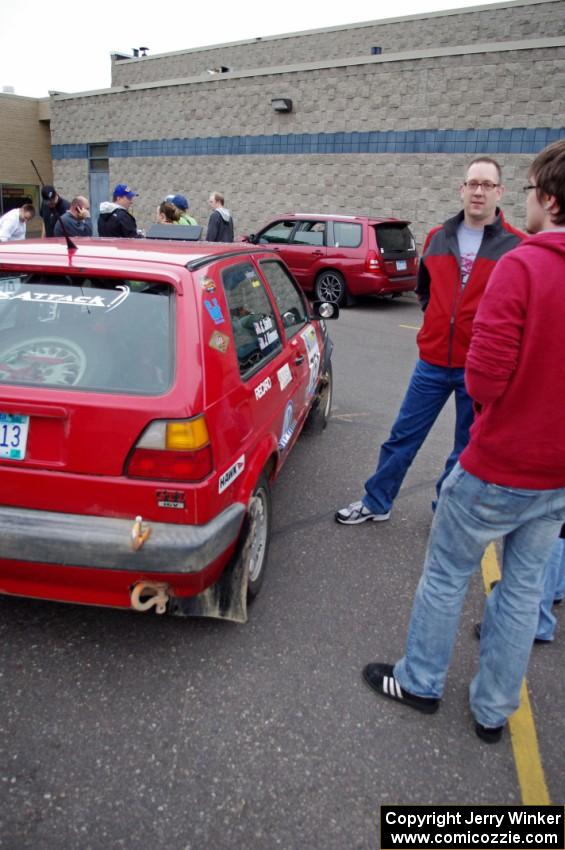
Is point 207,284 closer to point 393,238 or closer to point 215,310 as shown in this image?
point 215,310

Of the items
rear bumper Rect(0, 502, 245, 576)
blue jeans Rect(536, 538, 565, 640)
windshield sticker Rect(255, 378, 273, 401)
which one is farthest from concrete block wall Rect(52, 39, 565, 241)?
rear bumper Rect(0, 502, 245, 576)

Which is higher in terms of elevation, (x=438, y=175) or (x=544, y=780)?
(x=438, y=175)

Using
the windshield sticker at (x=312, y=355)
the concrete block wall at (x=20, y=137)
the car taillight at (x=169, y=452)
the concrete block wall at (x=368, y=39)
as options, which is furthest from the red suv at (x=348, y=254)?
the concrete block wall at (x=20, y=137)

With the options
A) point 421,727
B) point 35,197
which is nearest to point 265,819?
point 421,727

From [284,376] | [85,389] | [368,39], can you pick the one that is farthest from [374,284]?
[368,39]

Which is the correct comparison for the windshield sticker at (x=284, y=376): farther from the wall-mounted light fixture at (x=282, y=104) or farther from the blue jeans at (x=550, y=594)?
the wall-mounted light fixture at (x=282, y=104)

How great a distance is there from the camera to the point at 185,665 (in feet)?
8.50

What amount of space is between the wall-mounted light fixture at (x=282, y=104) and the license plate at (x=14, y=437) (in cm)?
1659

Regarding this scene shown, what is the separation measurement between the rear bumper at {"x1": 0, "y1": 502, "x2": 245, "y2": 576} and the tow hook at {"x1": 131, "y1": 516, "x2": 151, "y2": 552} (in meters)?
0.01

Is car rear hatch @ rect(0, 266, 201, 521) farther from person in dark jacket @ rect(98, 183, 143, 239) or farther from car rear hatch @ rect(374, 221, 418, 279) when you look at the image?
car rear hatch @ rect(374, 221, 418, 279)

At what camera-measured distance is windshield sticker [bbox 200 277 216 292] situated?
2.60 m

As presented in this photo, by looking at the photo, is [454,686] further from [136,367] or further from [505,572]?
[136,367]

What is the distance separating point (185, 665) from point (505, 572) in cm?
135

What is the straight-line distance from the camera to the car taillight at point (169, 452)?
88.6 inches
